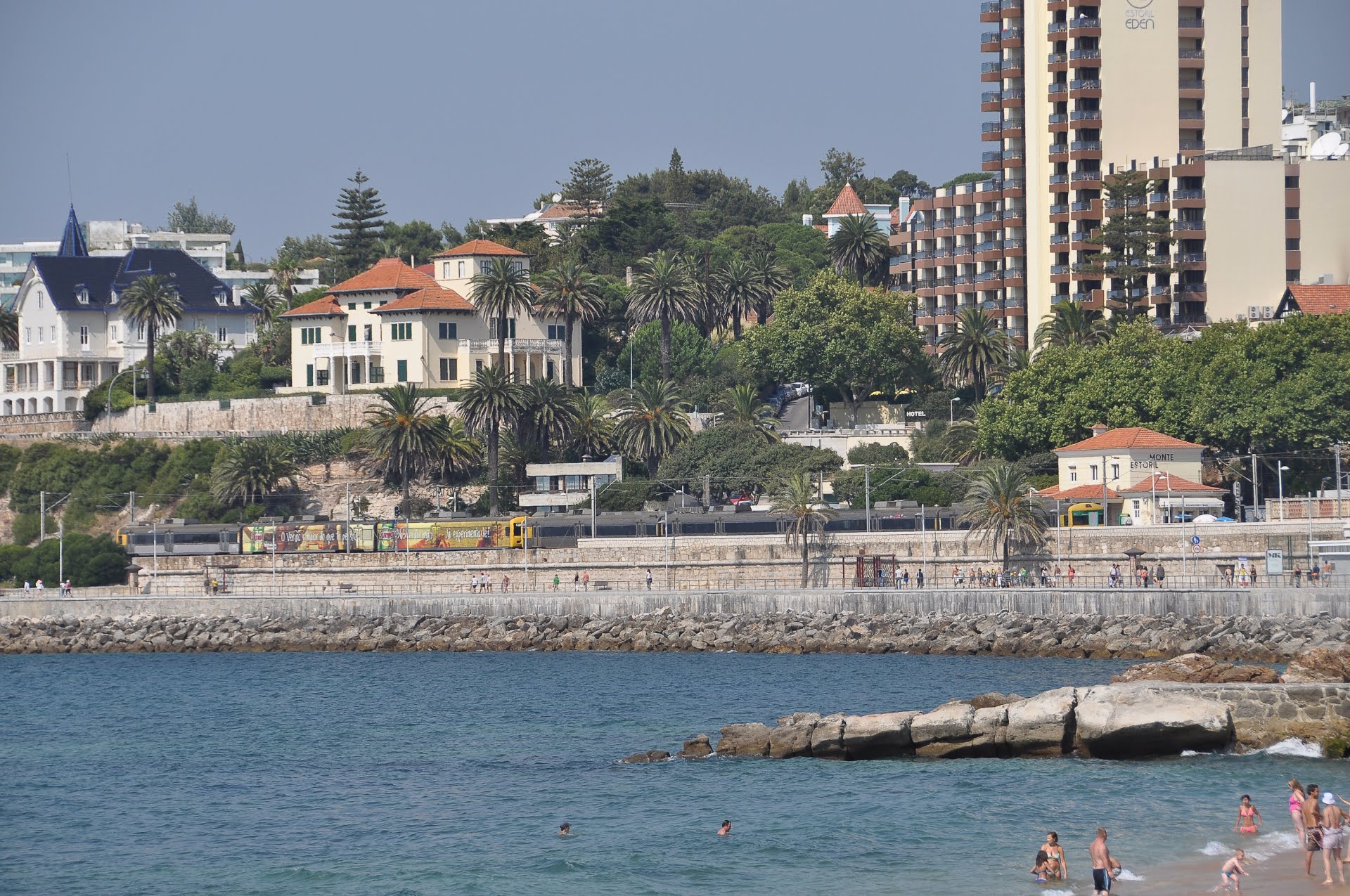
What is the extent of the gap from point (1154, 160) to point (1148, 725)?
7535 cm

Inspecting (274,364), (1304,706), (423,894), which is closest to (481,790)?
(423,894)

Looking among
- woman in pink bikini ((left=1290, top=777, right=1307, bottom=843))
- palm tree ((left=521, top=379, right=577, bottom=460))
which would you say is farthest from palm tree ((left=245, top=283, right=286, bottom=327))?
woman in pink bikini ((left=1290, top=777, right=1307, bottom=843))

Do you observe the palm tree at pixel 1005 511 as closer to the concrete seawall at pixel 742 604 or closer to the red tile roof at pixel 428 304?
the concrete seawall at pixel 742 604

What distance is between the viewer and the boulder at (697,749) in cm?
4938

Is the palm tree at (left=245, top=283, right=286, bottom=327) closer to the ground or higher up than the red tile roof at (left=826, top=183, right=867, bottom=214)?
closer to the ground

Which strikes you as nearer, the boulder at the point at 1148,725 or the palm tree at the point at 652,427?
the boulder at the point at 1148,725

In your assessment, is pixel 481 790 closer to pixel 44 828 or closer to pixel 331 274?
pixel 44 828

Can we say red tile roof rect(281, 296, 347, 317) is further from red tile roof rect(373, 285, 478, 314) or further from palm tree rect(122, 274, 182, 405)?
palm tree rect(122, 274, 182, 405)

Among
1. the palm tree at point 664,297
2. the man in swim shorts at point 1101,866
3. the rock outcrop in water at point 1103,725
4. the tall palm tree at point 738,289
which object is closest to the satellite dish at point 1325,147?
the tall palm tree at point 738,289

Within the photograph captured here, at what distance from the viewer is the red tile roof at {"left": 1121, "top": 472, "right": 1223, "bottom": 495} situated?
83.9 meters

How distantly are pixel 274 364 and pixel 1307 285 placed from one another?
6936 centimetres

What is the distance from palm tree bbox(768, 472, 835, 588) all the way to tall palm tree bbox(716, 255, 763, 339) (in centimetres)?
4560

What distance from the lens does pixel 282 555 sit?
A: 311ft

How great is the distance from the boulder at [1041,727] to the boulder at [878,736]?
2449 mm
